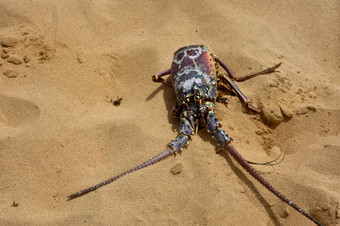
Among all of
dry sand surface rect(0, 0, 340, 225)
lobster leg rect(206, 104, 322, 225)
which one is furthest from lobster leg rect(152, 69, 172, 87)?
lobster leg rect(206, 104, 322, 225)

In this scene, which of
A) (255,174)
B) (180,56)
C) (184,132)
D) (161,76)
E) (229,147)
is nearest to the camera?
(255,174)

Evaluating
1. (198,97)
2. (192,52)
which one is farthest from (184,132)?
(192,52)

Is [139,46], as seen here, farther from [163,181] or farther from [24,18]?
[163,181]

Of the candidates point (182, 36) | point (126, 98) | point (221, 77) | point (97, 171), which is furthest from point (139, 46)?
point (97, 171)

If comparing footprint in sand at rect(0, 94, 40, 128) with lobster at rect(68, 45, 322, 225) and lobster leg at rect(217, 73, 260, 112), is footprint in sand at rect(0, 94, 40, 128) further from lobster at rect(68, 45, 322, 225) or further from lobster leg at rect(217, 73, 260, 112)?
lobster leg at rect(217, 73, 260, 112)

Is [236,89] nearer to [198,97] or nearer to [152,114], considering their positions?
[198,97]
